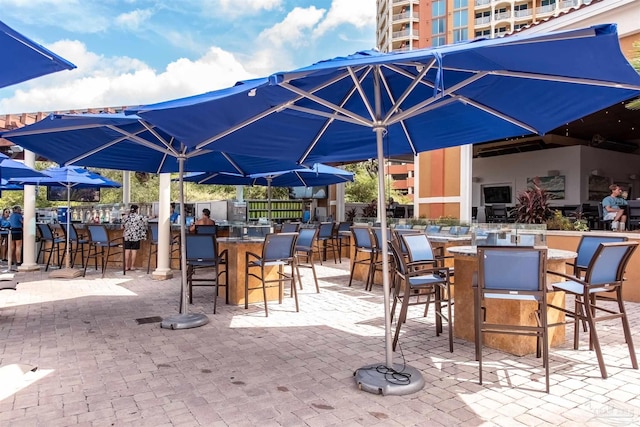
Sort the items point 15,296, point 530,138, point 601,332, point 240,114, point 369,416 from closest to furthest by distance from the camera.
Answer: point 369,416 < point 240,114 < point 601,332 < point 15,296 < point 530,138

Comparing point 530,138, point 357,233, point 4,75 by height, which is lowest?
point 357,233

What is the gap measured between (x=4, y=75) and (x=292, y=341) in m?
3.01

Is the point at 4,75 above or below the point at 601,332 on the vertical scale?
above

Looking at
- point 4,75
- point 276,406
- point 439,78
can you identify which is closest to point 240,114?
point 4,75

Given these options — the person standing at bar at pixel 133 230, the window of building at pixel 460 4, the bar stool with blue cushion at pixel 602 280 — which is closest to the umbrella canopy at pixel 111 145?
the person standing at bar at pixel 133 230

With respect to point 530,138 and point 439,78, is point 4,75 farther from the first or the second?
point 530,138

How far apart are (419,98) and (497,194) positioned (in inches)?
566

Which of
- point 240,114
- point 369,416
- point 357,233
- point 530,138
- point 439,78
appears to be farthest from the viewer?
point 530,138

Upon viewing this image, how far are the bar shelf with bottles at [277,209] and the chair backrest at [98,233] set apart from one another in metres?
4.27

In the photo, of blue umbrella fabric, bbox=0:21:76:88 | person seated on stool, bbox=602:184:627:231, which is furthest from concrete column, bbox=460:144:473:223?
blue umbrella fabric, bbox=0:21:76:88

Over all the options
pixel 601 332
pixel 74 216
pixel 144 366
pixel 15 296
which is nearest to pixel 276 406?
pixel 144 366

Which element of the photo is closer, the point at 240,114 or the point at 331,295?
the point at 240,114

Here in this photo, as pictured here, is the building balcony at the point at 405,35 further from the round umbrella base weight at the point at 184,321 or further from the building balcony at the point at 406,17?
the round umbrella base weight at the point at 184,321

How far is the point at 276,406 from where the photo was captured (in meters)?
2.70
